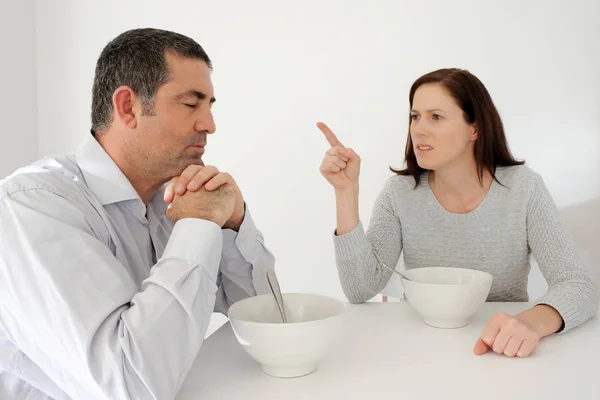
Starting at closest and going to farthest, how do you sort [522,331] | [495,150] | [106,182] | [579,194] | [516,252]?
[522,331]
[106,182]
[516,252]
[495,150]
[579,194]

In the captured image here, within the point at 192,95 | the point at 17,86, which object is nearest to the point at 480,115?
the point at 192,95

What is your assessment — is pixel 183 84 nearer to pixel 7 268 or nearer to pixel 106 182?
pixel 106 182

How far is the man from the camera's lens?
0.73m

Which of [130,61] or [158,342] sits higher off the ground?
[130,61]

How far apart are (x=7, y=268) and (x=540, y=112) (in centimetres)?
207

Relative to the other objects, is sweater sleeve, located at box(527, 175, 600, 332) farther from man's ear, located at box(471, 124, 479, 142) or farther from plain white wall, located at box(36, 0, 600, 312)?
plain white wall, located at box(36, 0, 600, 312)

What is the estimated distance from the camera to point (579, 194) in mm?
2227

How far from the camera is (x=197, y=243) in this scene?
84 centimetres

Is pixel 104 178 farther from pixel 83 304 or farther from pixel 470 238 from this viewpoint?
pixel 470 238

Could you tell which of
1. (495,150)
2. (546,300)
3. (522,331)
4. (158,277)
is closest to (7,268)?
(158,277)

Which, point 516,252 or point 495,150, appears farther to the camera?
point 495,150

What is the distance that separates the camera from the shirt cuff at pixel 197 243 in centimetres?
83

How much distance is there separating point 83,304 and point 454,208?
3.67 ft

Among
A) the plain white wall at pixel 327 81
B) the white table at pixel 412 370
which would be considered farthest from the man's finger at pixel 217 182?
the plain white wall at pixel 327 81
